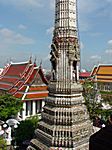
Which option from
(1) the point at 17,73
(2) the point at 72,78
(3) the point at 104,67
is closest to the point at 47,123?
(2) the point at 72,78

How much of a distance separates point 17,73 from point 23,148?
10548mm

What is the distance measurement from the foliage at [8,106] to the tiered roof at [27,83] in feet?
5.38

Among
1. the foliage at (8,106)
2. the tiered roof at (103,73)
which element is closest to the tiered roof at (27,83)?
the foliage at (8,106)

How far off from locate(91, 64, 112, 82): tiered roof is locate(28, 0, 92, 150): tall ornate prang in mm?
32945

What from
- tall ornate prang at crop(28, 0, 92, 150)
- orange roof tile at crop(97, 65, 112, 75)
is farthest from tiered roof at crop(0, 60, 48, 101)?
orange roof tile at crop(97, 65, 112, 75)

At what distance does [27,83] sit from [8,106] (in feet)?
11.7

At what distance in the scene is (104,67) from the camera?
152 feet

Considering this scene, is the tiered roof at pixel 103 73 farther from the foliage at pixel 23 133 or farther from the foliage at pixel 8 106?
the foliage at pixel 23 133

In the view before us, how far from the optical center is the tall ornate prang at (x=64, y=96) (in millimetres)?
10555

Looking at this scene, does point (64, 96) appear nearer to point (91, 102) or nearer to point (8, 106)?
point (8, 106)

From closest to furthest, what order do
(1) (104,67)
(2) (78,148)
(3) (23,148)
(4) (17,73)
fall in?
1. (2) (78,148)
2. (3) (23,148)
3. (4) (17,73)
4. (1) (104,67)

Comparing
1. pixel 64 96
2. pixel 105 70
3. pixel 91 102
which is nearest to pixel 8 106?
pixel 64 96

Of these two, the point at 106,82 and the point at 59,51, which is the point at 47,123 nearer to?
the point at 59,51

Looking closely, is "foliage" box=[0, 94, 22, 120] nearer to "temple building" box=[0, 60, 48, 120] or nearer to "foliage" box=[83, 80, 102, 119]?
"temple building" box=[0, 60, 48, 120]
